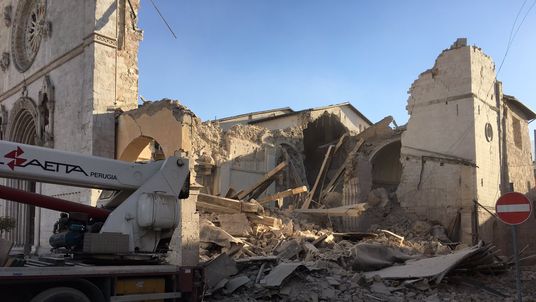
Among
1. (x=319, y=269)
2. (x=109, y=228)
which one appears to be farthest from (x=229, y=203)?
(x=109, y=228)

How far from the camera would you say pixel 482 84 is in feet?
65.3

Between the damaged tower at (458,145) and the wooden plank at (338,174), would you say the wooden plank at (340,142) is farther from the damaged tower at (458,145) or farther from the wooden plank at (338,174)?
the damaged tower at (458,145)

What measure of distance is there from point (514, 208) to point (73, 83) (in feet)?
45.6

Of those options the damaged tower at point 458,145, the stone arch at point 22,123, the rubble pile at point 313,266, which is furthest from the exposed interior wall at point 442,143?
the stone arch at point 22,123

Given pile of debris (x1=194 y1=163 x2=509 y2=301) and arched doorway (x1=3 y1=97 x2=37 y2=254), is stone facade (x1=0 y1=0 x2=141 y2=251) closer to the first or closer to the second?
arched doorway (x1=3 y1=97 x2=37 y2=254)

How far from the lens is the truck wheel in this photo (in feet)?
18.6

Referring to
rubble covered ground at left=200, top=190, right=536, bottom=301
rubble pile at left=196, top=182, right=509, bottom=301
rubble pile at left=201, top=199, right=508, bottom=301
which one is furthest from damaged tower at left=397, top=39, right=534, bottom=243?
rubble pile at left=201, top=199, right=508, bottom=301

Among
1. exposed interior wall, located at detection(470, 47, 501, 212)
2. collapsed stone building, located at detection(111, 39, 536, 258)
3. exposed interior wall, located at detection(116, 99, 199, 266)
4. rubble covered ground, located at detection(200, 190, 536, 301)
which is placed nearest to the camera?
rubble covered ground, located at detection(200, 190, 536, 301)

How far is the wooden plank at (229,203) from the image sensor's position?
601 inches

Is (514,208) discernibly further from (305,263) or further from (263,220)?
(263,220)

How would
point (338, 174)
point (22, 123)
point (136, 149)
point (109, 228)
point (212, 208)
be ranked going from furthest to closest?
point (338, 174) → point (22, 123) → point (136, 149) → point (212, 208) → point (109, 228)

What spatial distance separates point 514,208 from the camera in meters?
8.20

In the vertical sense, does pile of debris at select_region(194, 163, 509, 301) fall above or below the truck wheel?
below

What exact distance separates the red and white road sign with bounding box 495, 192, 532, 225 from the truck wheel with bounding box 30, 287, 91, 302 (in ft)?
20.8
